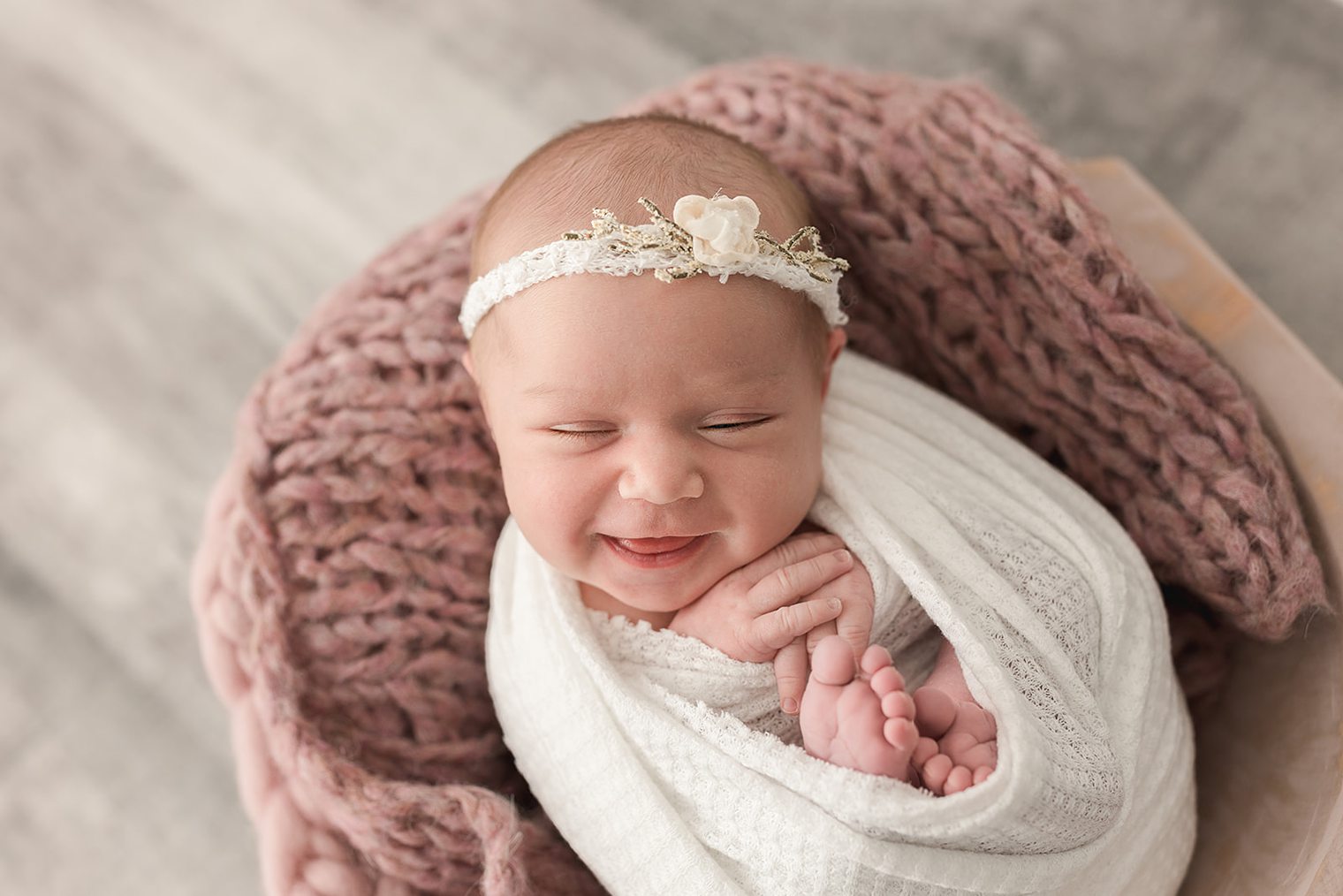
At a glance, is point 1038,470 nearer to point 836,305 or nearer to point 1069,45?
point 836,305

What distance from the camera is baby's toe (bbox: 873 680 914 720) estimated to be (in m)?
0.85

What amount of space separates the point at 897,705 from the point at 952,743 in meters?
0.11

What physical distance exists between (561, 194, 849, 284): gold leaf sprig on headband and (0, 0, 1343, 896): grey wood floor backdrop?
85 cm

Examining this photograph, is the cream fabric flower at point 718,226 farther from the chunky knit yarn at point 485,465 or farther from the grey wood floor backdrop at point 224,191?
the grey wood floor backdrop at point 224,191

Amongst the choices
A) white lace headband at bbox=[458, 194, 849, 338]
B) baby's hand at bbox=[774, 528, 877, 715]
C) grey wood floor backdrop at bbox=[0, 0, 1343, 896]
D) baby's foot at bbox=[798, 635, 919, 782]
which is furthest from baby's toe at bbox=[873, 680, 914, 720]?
grey wood floor backdrop at bbox=[0, 0, 1343, 896]

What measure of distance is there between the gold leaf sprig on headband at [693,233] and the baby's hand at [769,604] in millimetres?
290

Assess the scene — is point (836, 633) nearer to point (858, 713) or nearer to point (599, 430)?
point (858, 713)

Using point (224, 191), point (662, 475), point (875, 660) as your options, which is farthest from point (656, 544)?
point (224, 191)

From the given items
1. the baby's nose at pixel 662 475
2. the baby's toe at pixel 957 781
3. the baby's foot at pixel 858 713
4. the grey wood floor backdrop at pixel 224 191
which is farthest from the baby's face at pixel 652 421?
the grey wood floor backdrop at pixel 224 191

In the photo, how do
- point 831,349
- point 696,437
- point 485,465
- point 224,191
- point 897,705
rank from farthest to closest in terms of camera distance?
1. point 224,191
2. point 485,465
3. point 831,349
4. point 696,437
5. point 897,705

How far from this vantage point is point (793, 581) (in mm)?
1019

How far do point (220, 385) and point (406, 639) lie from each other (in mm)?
672

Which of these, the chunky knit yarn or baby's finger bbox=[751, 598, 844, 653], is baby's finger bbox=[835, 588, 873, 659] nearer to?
baby's finger bbox=[751, 598, 844, 653]

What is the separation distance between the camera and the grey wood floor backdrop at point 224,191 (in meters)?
1.46
